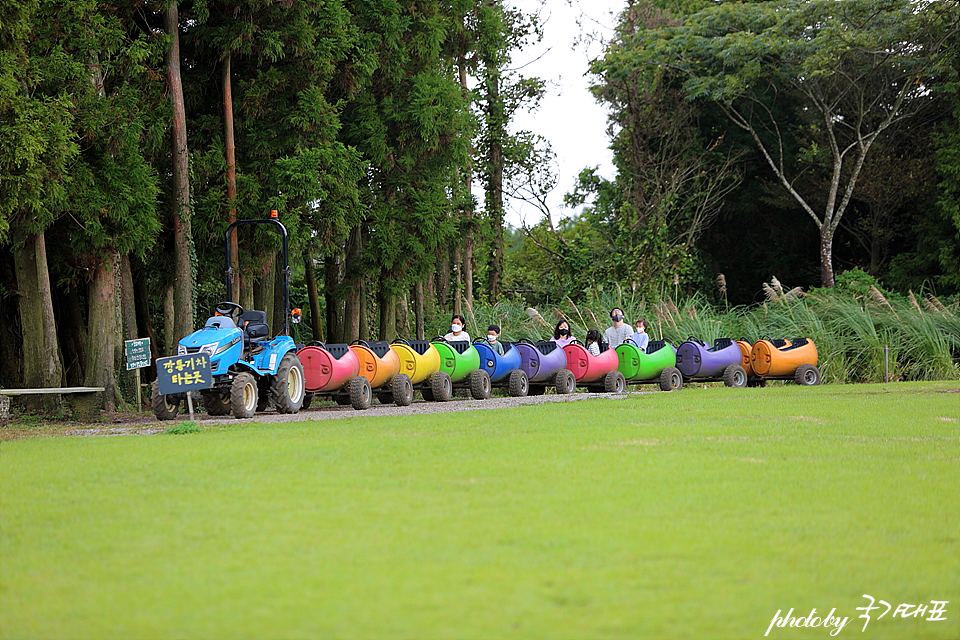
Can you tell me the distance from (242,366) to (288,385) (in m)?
0.68

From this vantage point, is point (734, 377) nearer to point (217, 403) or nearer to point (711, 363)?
point (711, 363)

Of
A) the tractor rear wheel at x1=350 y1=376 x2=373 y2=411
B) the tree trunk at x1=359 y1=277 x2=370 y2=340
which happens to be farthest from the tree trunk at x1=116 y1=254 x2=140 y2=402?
the tree trunk at x1=359 y1=277 x2=370 y2=340

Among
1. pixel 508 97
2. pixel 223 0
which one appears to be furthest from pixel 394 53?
pixel 508 97

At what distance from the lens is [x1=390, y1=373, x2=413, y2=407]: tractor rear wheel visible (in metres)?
16.3

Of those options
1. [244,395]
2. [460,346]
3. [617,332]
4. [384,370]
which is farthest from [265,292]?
[617,332]

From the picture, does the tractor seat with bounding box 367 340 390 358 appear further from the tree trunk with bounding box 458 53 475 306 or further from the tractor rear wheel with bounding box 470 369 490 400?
the tree trunk with bounding box 458 53 475 306

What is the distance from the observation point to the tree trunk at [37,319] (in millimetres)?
14641

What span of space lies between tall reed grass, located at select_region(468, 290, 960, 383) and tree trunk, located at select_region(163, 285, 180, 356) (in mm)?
8712

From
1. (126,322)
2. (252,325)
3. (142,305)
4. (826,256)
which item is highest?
(826,256)

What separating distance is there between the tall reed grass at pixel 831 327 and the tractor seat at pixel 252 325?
11.0m

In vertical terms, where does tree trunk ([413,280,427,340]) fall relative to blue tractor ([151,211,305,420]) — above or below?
above

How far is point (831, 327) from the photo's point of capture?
24.2 m

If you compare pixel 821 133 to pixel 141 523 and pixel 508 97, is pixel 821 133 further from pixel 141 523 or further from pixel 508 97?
pixel 141 523

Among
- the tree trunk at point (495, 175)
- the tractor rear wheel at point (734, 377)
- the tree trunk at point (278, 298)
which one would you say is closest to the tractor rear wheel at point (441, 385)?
the tree trunk at point (278, 298)
